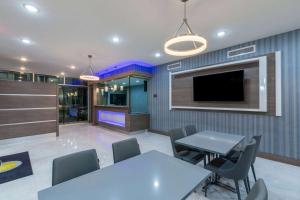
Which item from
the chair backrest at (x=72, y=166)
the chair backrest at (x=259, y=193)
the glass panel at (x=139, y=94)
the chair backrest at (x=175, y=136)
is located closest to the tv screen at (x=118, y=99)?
the glass panel at (x=139, y=94)

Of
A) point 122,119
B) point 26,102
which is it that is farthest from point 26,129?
point 122,119

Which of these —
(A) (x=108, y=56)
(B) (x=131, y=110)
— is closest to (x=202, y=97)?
(B) (x=131, y=110)

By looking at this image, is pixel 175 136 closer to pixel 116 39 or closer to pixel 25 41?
pixel 116 39

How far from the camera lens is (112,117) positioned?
7484mm

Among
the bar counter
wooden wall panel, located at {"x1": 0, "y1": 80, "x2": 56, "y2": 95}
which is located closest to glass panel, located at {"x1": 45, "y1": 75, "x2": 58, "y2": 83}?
the bar counter

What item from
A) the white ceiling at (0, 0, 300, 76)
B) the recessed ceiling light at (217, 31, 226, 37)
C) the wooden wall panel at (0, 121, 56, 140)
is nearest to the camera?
the white ceiling at (0, 0, 300, 76)

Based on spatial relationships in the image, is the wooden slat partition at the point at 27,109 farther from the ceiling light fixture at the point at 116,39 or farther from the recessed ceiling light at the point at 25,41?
the ceiling light fixture at the point at 116,39

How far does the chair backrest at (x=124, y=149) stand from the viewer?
72.6 inches

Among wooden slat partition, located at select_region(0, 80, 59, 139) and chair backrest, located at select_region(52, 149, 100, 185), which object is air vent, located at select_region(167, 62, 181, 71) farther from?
chair backrest, located at select_region(52, 149, 100, 185)

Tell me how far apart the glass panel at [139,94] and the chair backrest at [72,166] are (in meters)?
5.12

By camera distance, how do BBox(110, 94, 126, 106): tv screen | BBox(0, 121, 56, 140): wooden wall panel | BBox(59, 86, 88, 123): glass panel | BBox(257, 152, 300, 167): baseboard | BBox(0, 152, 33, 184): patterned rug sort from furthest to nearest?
BBox(59, 86, 88, 123): glass panel < BBox(110, 94, 126, 106): tv screen < BBox(0, 121, 56, 140): wooden wall panel < BBox(257, 152, 300, 167): baseboard < BBox(0, 152, 33, 184): patterned rug

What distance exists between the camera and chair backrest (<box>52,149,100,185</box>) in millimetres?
1382

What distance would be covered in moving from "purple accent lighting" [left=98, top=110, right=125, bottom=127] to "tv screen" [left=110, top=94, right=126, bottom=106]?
22.7 inches

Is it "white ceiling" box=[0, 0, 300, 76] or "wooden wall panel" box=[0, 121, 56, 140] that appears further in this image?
"wooden wall panel" box=[0, 121, 56, 140]
